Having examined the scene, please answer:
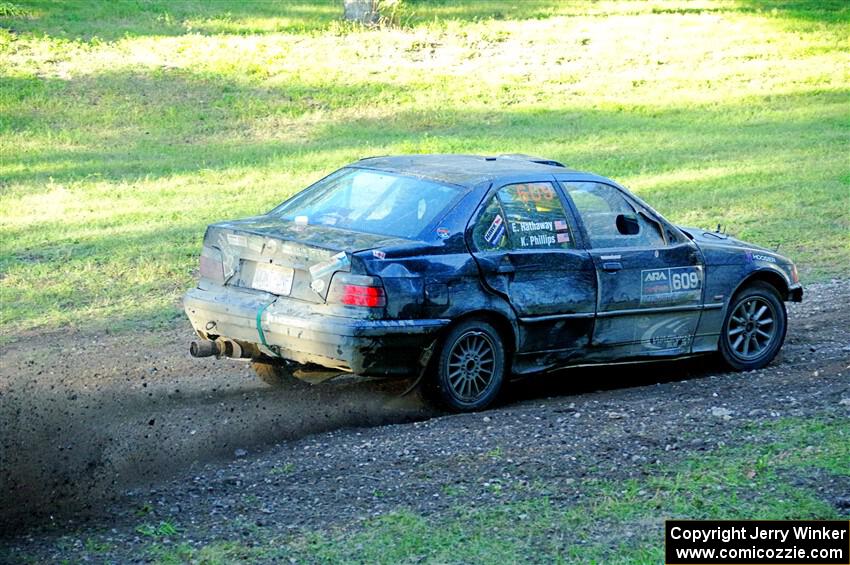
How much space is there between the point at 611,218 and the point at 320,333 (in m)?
2.40

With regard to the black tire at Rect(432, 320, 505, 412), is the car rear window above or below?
above

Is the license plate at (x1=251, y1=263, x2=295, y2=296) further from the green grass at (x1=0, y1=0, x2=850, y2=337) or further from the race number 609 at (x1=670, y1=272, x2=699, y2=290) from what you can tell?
the green grass at (x1=0, y1=0, x2=850, y2=337)

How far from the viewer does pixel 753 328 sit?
30.2 feet

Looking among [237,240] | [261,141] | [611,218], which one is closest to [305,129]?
[261,141]

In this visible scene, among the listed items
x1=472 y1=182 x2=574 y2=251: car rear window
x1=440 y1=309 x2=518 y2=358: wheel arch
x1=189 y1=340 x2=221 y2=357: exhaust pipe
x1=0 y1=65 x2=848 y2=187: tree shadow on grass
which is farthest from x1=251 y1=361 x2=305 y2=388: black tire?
x1=0 y1=65 x2=848 y2=187: tree shadow on grass

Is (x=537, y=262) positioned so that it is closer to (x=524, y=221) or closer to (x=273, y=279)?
(x=524, y=221)

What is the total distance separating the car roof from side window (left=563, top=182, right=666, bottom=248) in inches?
8.7

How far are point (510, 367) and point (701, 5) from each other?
29006 millimetres

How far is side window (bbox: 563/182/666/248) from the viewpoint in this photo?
8.27 m

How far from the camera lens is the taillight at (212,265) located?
25.4 ft

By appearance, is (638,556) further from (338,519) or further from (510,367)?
(510,367)

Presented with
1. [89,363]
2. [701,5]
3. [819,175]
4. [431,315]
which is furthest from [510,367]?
[701,5]

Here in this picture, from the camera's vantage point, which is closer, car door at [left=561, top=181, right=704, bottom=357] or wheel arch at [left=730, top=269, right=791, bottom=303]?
car door at [left=561, top=181, right=704, bottom=357]

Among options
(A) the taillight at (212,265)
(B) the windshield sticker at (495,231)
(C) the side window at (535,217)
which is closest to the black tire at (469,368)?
(B) the windshield sticker at (495,231)
